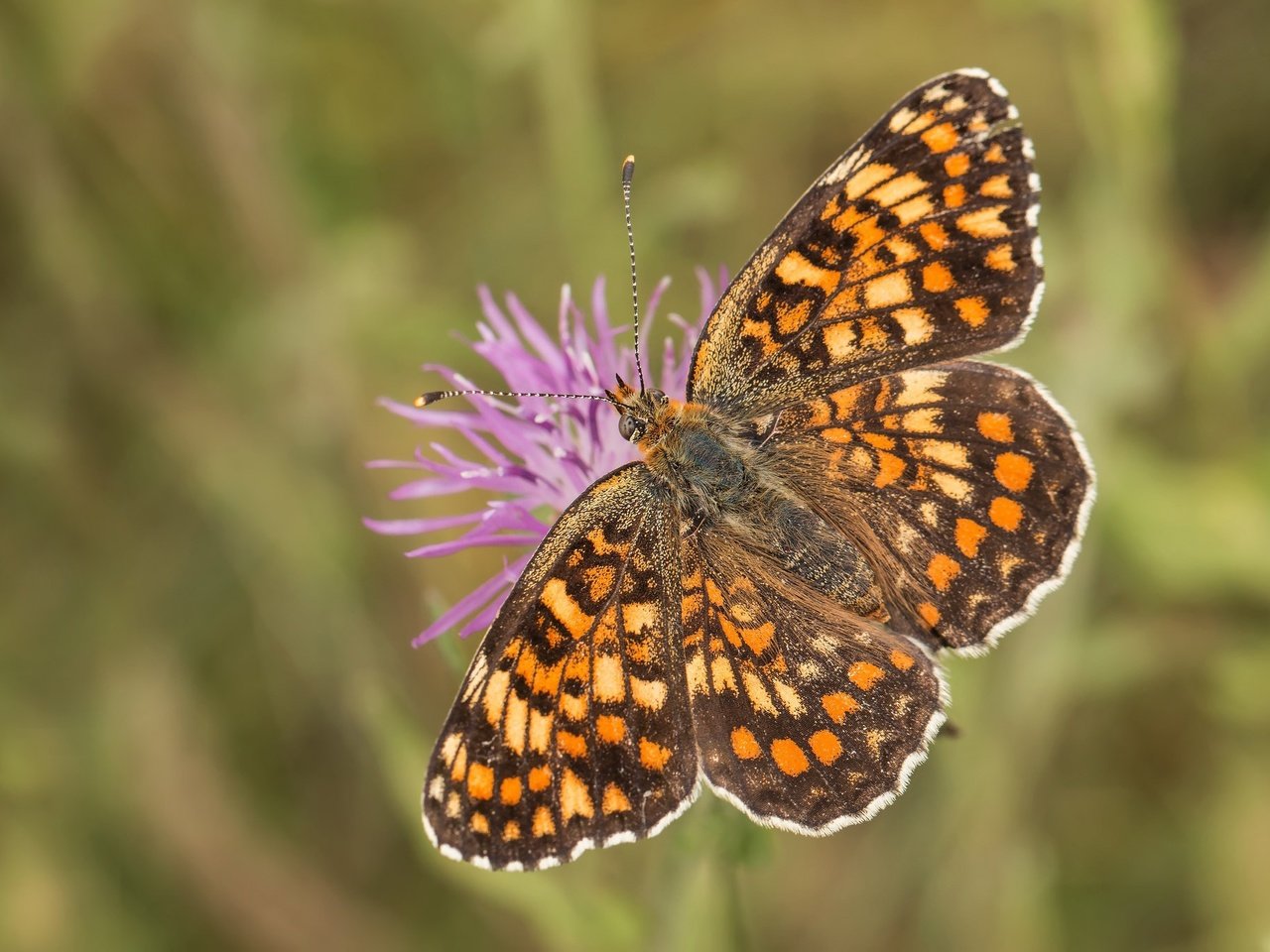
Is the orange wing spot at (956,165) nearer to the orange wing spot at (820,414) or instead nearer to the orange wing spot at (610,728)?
the orange wing spot at (820,414)

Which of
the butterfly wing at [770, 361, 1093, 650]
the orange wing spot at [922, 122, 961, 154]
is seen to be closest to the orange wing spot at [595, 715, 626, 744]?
the butterfly wing at [770, 361, 1093, 650]

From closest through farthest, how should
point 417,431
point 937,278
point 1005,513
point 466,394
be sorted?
point 1005,513 < point 937,278 < point 466,394 < point 417,431

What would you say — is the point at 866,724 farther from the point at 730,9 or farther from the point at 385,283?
the point at 730,9

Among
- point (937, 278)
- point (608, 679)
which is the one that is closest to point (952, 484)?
point (937, 278)

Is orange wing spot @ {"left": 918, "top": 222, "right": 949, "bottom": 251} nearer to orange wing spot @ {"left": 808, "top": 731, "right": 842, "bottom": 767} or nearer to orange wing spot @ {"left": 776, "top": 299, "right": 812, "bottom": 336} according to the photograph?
orange wing spot @ {"left": 776, "top": 299, "right": 812, "bottom": 336}

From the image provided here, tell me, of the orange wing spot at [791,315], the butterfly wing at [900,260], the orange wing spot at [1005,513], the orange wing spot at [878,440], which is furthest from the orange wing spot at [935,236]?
the orange wing spot at [1005,513]

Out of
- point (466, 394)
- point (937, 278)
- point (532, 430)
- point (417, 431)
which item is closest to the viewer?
point (937, 278)

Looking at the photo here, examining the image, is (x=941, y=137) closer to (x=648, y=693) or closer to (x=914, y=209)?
(x=914, y=209)

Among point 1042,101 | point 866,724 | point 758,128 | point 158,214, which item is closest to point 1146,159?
point 1042,101
